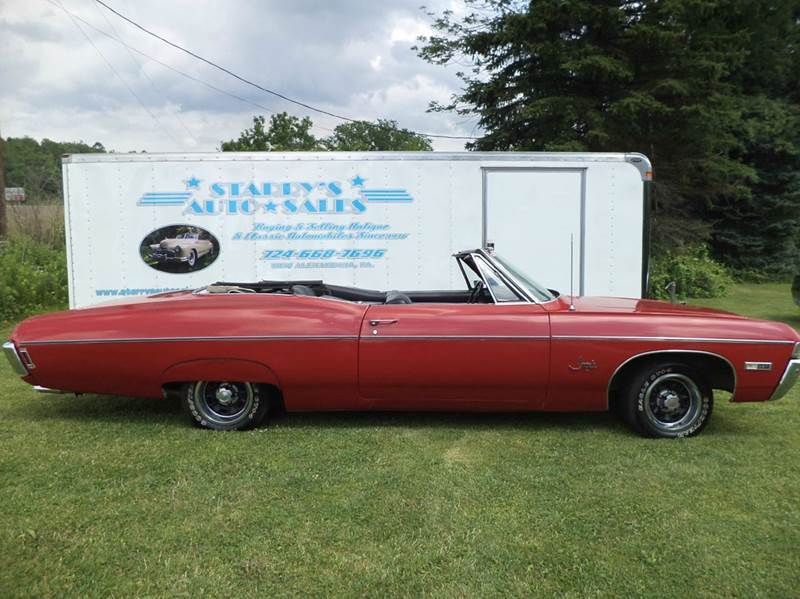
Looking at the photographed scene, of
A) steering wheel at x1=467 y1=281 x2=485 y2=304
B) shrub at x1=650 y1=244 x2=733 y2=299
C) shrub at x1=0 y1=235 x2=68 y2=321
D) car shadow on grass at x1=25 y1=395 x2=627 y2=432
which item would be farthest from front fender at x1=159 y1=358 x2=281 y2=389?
shrub at x1=650 y1=244 x2=733 y2=299

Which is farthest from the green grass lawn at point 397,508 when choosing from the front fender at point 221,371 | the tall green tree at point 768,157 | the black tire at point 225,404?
the tall green tree at point 768,157

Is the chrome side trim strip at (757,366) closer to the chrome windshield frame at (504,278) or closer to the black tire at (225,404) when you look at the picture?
the chrome windshield frame at (504,278)

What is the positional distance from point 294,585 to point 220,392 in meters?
2.15

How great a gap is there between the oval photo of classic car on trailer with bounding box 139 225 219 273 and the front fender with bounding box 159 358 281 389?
11.3ft

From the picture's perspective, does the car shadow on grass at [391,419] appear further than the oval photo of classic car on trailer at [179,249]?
No

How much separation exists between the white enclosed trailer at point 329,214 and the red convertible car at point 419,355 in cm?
314

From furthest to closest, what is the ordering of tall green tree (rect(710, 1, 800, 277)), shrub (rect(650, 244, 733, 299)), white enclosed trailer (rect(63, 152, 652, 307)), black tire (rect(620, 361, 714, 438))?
tall green tree (rect(710, 1, 800, 277)), shrub (rect(650, 244, 733, 299)), white enclosed trailer (rect(63, 152, 652, 307)), black tire (rect(620, 361, 714, 438))

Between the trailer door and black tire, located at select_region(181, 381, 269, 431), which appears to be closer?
black tire, located at select_region(181, 381, 269, 431)

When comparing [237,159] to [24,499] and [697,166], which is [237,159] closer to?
[24,499]

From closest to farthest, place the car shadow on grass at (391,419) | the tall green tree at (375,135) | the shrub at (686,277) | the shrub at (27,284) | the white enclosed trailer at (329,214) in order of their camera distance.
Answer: the car shadow on grass at (391,419) < the white enclosed trailer at (329,214) < the shrub at (27,284) < the shrub at (686,277) < the tall green tree at (375,135)

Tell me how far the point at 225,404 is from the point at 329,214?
11.5 ft

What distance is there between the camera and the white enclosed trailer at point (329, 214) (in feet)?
24.6

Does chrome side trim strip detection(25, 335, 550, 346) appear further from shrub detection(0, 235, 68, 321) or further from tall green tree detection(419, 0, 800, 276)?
tall green tree detection(419, 0, 800, 276)

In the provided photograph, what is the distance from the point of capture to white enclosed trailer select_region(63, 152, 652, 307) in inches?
295
